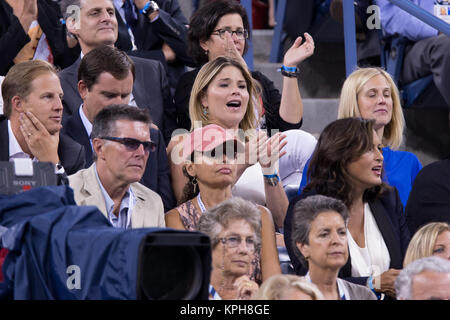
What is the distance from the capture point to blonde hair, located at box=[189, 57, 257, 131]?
11.9 feet

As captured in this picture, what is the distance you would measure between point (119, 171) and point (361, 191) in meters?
0.95

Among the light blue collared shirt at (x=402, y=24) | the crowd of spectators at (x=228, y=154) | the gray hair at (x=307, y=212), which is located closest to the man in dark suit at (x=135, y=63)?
the crowd of spectators at (x=228, y=154)

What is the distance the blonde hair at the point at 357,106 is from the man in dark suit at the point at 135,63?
759mm

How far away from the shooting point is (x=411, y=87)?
4762 millimetres

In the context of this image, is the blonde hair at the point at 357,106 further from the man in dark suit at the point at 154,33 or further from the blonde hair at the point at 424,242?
the man in dark suit at the point at 154,33

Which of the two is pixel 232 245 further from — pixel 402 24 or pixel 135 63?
pixel 402 24

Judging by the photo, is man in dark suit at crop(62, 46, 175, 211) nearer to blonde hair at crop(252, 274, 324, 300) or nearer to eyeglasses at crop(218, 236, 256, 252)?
eyeglasses at crop(218, 236, 256, 252)

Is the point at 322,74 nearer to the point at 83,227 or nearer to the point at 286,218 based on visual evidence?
the point at 286,218

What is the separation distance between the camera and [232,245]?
277cm

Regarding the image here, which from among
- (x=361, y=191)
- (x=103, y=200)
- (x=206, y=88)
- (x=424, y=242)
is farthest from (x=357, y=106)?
(x=103, y=200)
